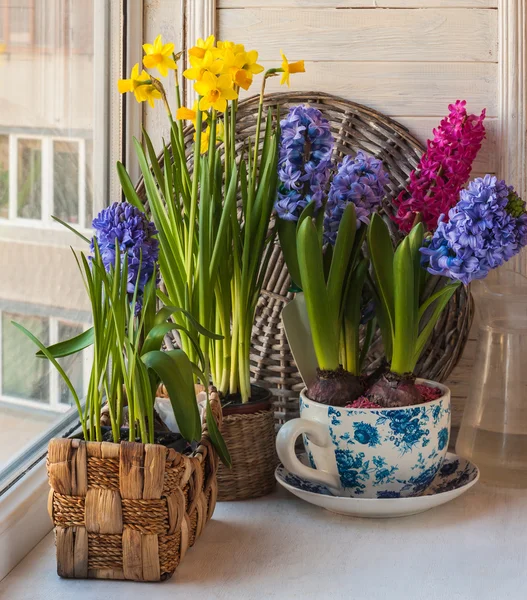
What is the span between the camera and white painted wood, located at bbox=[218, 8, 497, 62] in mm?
976

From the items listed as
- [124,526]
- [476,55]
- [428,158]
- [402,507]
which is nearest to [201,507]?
[124,526]

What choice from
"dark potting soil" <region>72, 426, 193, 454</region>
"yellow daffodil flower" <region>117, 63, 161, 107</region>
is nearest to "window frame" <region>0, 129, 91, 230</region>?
"yellow daffodil flower" <region>117, 63, 161, 107</region>

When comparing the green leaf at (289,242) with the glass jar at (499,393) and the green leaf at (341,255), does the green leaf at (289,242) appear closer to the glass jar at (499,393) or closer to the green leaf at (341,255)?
the green leaf at (341,255)

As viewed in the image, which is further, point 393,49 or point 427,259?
point 393,49

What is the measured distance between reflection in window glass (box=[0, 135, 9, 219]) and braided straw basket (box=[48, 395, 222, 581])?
231mm

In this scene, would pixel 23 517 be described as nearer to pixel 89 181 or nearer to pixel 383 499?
pixel 383 499

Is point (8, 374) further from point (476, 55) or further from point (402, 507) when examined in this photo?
point (476, 55)

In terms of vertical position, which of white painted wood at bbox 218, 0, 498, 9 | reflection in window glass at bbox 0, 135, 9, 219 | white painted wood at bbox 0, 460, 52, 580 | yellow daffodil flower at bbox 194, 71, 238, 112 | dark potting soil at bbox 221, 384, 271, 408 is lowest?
white painted wood at bbox 0, 460, 52, 580

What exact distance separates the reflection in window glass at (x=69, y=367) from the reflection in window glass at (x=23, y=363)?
50 millimetres

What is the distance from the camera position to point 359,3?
3.23 ft

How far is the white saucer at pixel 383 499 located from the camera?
0.72 meters

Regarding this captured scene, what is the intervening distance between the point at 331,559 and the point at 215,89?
430 millimetres

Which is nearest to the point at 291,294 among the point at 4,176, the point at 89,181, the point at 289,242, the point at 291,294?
the point at 291,294

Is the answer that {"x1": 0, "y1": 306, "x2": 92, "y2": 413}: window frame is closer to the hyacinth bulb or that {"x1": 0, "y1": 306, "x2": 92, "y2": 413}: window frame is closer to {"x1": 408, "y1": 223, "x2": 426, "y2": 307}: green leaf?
the hyacinth bulb
